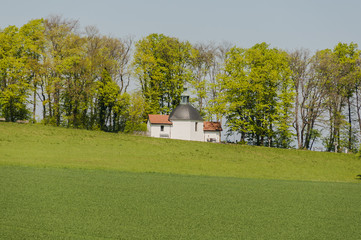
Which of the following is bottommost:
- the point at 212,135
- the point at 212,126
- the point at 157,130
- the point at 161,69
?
the point at 212,135

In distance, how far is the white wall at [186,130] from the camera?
55500 mm

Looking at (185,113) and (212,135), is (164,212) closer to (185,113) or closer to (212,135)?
(185,113)

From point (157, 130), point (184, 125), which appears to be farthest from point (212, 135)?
point (157, 130)

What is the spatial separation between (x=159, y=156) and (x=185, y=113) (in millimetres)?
19503

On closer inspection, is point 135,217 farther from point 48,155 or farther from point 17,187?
point 48,155

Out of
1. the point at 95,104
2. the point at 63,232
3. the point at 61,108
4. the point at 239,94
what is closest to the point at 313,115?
the point at 239,94

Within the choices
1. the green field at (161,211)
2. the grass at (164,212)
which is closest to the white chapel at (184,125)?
the green field at (161,211)

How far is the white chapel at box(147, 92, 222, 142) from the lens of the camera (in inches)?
2170

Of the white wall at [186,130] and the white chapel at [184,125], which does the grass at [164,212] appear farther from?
the white wall at [186,130]

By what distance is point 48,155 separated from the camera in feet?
104

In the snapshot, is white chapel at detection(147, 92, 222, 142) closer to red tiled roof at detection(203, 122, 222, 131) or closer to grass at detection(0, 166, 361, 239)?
red tiled roof at detection(203, 122, 222, 131)

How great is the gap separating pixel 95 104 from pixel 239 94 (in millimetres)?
18350

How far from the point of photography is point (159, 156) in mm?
36219

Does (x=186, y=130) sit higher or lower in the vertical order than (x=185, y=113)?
lower
